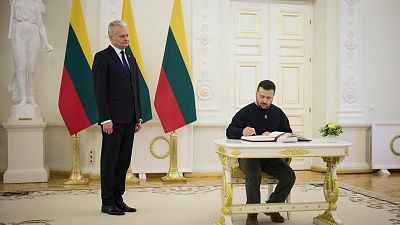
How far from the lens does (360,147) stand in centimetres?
687

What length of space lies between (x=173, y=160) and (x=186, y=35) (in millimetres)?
1803

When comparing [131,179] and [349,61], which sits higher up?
[349,61]

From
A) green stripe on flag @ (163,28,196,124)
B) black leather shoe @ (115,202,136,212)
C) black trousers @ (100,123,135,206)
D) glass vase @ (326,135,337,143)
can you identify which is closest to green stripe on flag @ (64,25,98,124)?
green stripe on flag @ (163,28,196,124)

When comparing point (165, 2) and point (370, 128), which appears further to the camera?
point (370, 128)

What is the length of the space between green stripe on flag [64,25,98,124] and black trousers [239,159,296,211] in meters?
2.79

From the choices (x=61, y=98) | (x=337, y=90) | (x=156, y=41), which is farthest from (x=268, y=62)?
(x=61, y=98)

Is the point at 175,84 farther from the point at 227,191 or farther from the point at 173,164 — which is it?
the point at 227,191

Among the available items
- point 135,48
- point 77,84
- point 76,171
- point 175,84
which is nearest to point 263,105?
point 175,84

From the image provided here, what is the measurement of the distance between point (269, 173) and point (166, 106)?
2.58 meters

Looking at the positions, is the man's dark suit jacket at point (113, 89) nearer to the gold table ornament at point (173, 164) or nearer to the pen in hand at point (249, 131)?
the pen in hand at point (249, 131)

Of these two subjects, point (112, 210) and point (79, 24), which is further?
point (79, 24)

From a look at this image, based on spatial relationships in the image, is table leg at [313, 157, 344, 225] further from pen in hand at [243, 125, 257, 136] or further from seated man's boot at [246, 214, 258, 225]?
pen in hand at [243, 125, 257, 136]

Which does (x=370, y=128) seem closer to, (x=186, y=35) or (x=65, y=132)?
(x=186, y=35)

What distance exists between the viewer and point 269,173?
367cm
